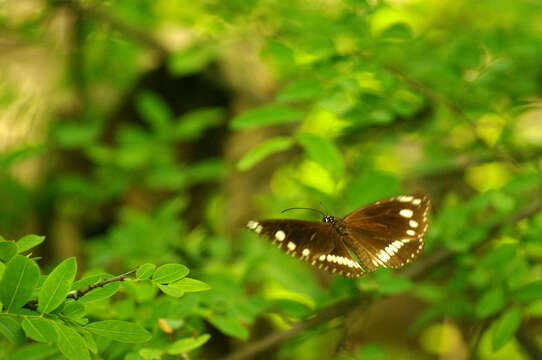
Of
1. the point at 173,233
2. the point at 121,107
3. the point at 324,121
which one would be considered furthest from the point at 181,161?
the point at 173,233

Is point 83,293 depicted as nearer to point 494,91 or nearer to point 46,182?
point 494,91

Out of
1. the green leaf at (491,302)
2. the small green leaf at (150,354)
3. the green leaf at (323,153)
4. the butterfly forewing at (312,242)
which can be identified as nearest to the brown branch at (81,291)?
the small green leaf at (150,354)

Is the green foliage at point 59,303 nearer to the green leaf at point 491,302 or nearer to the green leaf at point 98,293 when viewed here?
the green leaf at point 98,293

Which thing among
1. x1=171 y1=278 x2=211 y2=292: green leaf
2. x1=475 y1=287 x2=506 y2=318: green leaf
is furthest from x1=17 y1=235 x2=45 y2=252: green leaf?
x1=475 y1=287 x2=506 y2=318: green leaf

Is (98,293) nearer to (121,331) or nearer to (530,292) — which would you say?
(121,331)

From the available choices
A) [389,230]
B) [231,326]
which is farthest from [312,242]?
[231,326]
